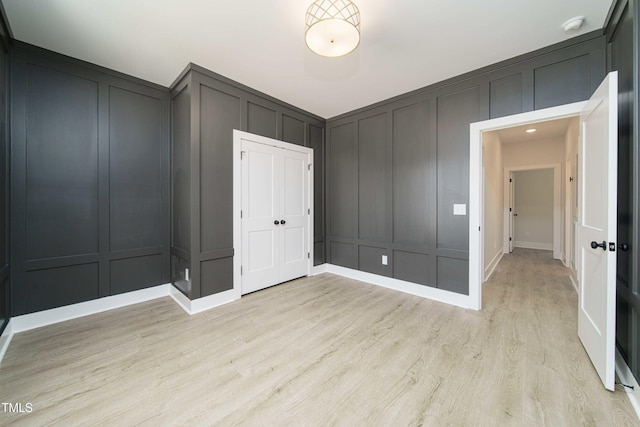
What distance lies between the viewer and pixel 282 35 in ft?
7.34

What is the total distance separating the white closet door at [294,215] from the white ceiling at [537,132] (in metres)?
3.78

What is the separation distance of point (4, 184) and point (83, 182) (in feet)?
1.79

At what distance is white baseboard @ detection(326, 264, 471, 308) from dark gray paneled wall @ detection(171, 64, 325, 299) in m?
1.92

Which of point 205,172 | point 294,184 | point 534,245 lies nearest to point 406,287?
point 294,184

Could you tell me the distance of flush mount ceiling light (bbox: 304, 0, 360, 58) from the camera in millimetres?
1639

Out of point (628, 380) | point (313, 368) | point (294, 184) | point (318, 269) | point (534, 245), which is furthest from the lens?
point (534, 245)

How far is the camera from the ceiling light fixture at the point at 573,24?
6.66 feet

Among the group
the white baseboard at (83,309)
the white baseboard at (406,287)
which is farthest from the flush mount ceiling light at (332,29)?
the white baseboard at (83,309)

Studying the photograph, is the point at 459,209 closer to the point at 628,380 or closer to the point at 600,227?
the point at 600,227

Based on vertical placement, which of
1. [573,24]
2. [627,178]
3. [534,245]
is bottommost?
[534,245]

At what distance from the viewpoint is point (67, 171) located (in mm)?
2590

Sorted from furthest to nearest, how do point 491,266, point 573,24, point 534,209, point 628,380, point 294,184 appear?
point 534,209, point 491,266, point 294,184, point 573,24, point 628,380

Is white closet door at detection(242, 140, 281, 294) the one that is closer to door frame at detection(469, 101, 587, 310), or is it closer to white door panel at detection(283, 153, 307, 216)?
white door panel at detection(283, 153, 307, 216)

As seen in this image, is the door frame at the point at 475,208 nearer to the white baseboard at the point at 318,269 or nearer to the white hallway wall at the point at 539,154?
the white baseboard at the point at 318,269
